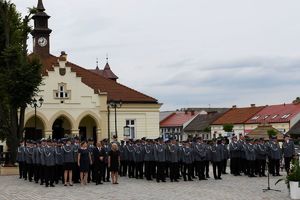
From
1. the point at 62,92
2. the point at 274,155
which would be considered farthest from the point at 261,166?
the point at 62,92

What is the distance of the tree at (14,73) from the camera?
30.6 m

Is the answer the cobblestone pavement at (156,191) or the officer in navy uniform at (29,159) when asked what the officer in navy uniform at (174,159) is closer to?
the cobblestone pavement at (156,191)

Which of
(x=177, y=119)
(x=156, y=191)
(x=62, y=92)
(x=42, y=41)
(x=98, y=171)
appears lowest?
(x=156, y=191)

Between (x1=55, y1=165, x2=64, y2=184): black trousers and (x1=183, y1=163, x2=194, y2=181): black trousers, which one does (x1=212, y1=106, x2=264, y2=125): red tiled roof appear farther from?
(x1=55, y1=165, x2=64, y2=184): black trousers

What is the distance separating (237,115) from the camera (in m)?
89.2

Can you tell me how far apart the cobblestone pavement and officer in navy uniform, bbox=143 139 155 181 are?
657mm

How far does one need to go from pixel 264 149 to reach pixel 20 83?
13.7 m

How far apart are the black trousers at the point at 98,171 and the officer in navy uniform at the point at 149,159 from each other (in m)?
1.79

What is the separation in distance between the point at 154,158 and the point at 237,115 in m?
68.2

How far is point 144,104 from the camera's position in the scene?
169ft

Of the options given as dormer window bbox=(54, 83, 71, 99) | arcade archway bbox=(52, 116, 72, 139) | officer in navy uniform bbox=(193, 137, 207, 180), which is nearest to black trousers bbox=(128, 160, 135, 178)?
officer in navy uniform bbox=(193, 137, 207, 180)

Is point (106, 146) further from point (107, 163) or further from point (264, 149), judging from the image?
point (264, 149)

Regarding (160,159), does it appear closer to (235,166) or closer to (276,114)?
(235,166)

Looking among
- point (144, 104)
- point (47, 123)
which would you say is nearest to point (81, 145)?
point (47, 123)
